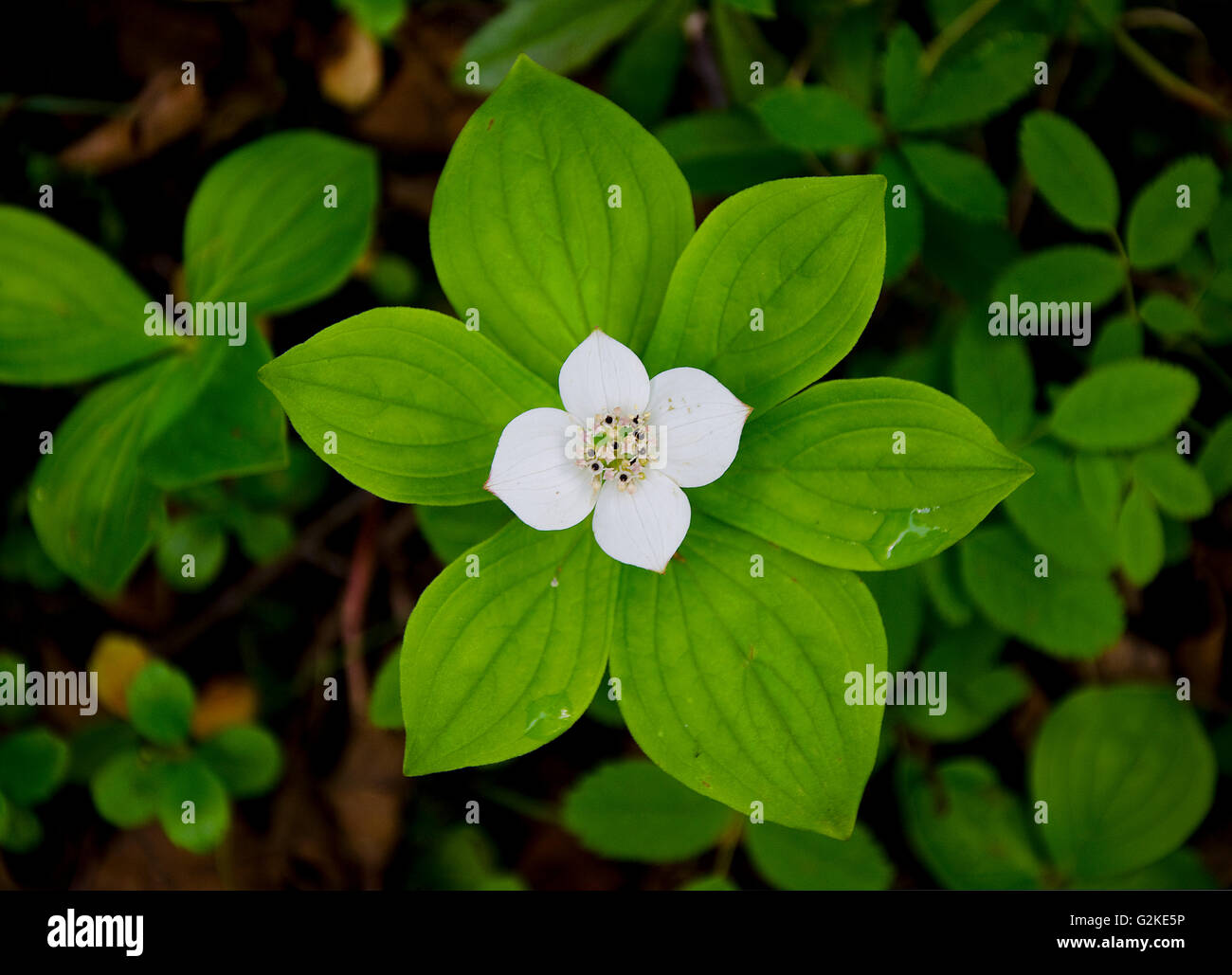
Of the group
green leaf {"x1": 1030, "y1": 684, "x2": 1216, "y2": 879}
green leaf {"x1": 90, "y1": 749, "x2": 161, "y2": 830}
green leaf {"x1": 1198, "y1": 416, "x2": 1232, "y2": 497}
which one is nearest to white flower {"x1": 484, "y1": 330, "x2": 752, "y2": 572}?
green leaf {"x1": 1198, "y1": 416, "x2": 1232, "y2": 497}

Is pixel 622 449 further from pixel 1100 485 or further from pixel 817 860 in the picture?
pixel 817 860

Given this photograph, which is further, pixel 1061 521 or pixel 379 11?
pixel 379 11

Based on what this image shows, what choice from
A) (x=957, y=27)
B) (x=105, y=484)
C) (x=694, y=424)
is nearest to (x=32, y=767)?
(x=105, y=484)

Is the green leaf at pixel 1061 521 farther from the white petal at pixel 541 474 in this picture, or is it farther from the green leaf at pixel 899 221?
the white petal at pixel 541 474

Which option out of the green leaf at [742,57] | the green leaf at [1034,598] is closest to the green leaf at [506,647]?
the green leaf at [1034,598]

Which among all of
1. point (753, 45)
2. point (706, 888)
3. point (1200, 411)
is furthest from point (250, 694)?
point (1200, 411)

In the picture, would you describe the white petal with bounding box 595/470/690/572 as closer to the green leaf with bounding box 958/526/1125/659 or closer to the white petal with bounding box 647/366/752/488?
the white petal with bounding box 647/366/752/488

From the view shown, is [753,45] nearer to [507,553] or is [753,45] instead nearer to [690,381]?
[690,381]

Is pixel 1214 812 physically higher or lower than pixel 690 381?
lower
